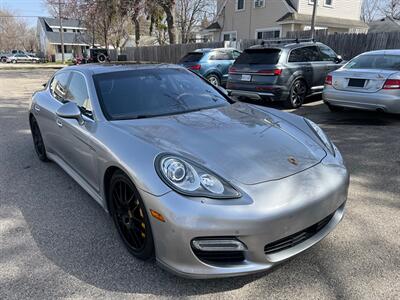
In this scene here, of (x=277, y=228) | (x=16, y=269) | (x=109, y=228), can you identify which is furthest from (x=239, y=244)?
(x=16, y=269)

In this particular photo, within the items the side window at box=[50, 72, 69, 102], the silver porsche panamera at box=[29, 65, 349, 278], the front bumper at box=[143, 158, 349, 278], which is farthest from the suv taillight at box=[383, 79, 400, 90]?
the side window at box=[50, 72, 69, 102]

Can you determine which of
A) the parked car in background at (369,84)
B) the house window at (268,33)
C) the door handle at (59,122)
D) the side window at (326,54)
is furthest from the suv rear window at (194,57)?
the house window at (268,33)

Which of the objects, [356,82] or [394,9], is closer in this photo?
[356,82]

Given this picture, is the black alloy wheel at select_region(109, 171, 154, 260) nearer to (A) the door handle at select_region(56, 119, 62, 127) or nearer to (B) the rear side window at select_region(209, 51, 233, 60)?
(A) the door handle at select_region(56, 119, 62, 127)

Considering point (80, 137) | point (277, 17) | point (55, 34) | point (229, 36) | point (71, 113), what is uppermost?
point (277, 17)

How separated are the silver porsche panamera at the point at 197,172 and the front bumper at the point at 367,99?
3.57 m

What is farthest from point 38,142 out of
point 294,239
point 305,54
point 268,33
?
point 268,33

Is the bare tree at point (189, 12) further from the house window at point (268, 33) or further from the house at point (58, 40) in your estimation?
the house at point (58, 40)

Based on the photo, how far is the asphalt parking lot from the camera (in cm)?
245

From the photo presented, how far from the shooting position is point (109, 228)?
3.32m

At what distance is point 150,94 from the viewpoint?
3.65 meters

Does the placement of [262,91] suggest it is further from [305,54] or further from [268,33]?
[268,33]

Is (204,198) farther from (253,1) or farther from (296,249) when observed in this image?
(253,1)

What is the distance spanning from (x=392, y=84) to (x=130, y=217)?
223 inches
